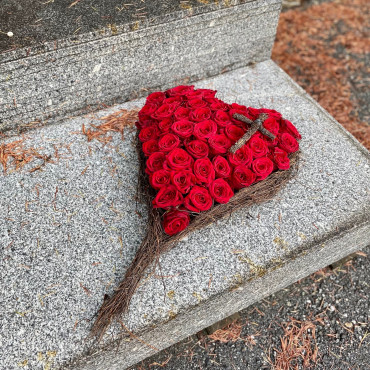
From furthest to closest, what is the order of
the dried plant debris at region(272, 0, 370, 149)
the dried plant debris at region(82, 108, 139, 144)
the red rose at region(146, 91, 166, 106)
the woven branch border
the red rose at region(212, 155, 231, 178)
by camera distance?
the dried plant debris at region(272, 0, 370, 149) < the dried plant debris at region(82, 108, 139, 144) < the red rose at region(146, 91, 166, 106) < the red rose at region(212, 155, 231, 178) < the woven branch border

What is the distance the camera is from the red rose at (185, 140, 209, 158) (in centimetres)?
180

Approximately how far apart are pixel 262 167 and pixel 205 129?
360 mm

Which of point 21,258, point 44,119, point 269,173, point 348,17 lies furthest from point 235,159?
point 348,17

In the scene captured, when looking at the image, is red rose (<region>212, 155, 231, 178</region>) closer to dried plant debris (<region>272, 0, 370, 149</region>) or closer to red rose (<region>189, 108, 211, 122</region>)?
red rose (<region>189, 108, 211, 122</region>)

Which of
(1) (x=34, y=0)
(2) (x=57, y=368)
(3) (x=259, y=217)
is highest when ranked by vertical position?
(1) (x=34, y=0)

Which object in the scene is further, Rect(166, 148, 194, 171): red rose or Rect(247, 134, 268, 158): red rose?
Rect(247, 134, 268, 158): red rose

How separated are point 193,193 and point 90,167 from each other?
33.0 inches

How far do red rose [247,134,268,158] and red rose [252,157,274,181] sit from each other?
3 cm

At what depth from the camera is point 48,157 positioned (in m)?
2.28

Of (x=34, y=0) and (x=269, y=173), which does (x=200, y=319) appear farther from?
(x=34, y=0)

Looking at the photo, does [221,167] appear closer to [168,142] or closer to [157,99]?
[168,142]

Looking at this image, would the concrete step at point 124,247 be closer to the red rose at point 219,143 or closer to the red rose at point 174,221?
the red rose at point 174,221

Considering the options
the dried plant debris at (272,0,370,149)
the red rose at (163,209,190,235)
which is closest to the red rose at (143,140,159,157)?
the red rose at (163,209,190,235)

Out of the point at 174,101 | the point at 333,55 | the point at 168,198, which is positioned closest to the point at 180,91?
the point at 174,101
